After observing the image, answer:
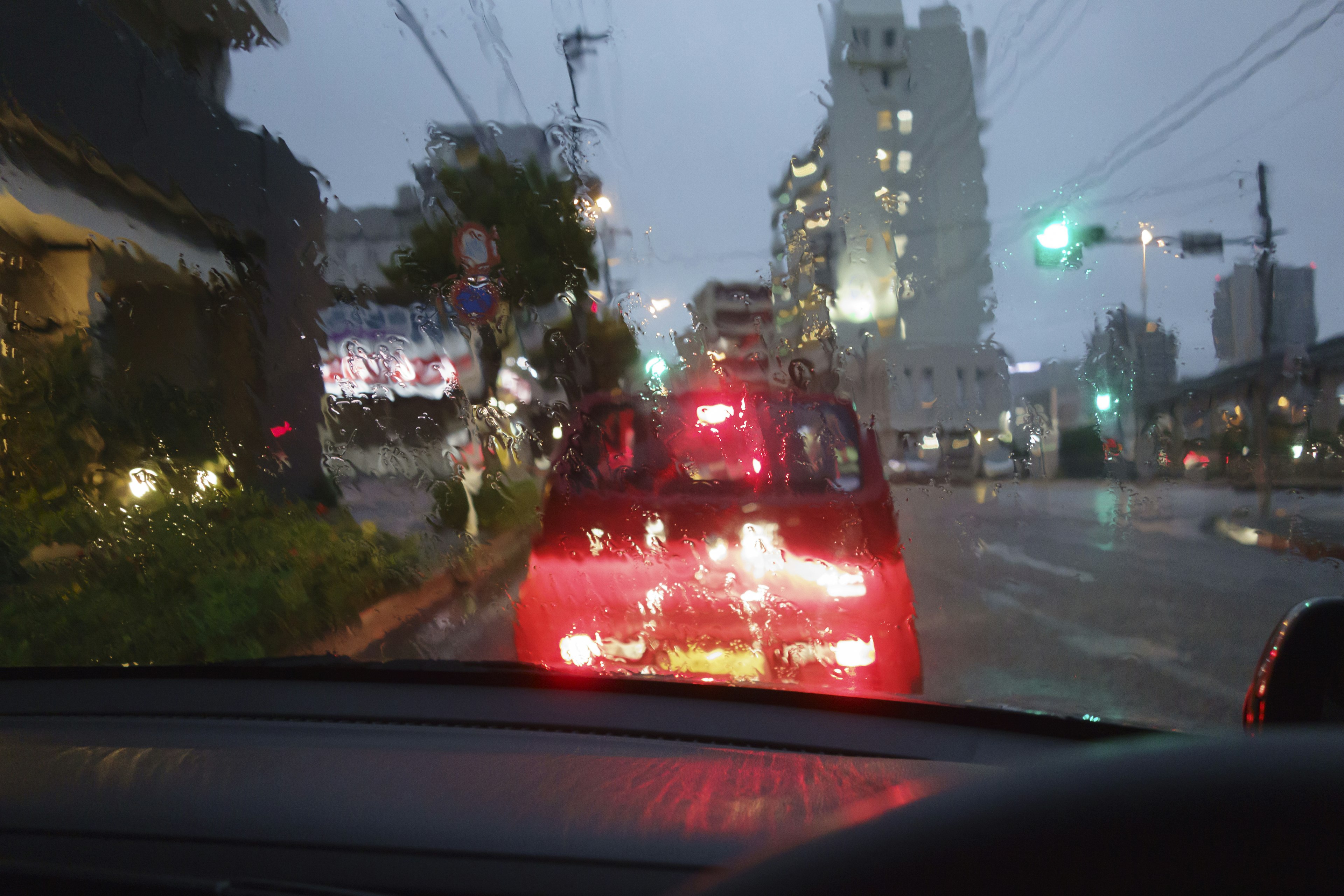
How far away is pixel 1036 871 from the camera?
0.62 metres

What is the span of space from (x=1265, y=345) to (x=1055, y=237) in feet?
6.93

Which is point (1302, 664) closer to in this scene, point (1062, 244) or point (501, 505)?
point (501, 505)

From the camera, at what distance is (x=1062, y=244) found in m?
8.22

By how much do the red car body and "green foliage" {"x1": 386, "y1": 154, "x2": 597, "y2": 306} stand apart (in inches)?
133

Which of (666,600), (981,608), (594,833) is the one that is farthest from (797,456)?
(981,608)

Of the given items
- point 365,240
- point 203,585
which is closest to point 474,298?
point 365,240

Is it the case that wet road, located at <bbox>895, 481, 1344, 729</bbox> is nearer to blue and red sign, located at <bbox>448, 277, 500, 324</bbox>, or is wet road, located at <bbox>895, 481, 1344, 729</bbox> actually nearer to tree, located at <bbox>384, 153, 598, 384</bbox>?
blue and red sign, located at <bbox>448, 277, 500, 324</bbox>

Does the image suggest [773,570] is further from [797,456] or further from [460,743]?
[460,743]

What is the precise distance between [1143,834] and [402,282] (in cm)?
595

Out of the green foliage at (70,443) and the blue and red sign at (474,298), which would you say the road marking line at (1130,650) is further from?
the green foliage at (70,443)


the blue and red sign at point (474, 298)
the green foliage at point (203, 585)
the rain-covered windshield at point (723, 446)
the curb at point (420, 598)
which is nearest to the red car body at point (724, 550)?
the rain-covered windshield at point (723, 446)

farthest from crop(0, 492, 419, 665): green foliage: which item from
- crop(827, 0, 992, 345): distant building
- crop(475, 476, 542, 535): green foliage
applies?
crop(827, 0, 992, 345): distant building

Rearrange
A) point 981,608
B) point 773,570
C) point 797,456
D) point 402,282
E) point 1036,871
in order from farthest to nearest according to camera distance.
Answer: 1. point 981,608
2. point 402,282
3. point 797,456
4. point 773,570
5. point 1036,871

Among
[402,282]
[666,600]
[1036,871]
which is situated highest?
[402,282]
